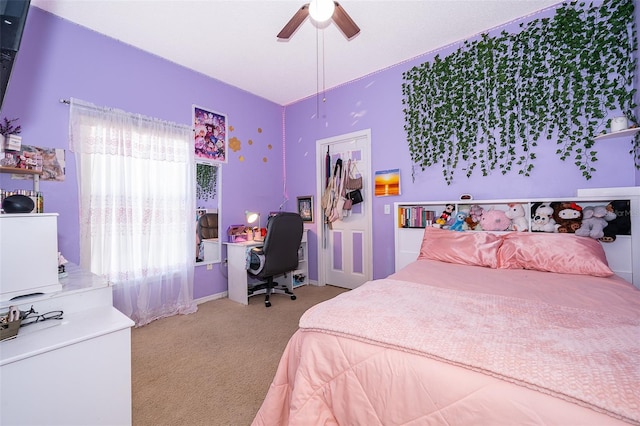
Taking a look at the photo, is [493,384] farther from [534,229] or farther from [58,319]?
[534,229]

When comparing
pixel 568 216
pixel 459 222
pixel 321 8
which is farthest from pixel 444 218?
pixel 321 8

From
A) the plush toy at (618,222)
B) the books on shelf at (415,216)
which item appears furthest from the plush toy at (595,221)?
the books on shelf at (415,216)

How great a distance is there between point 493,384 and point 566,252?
5.60ft

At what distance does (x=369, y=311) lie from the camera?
46.5 inches

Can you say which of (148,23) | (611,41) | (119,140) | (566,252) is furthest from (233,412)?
(611,41)

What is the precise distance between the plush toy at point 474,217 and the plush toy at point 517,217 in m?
0.24

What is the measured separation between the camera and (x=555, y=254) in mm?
1926

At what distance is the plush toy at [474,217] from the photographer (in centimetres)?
271

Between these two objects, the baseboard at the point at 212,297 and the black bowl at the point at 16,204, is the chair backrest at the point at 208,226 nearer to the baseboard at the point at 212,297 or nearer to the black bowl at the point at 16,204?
the baseboard at the point at 212,297

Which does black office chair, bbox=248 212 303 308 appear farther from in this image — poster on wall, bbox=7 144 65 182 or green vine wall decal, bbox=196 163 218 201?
poster on wall, bbox=7 144 65 182

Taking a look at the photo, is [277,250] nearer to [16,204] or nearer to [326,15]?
[16,204]

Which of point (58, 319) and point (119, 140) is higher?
point (119, 140)

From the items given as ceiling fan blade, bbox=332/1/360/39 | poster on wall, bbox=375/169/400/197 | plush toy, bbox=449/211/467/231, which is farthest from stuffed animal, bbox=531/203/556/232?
ceiling fan blade, bbox=332/1/360/39

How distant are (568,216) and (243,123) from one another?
3.80 metres
